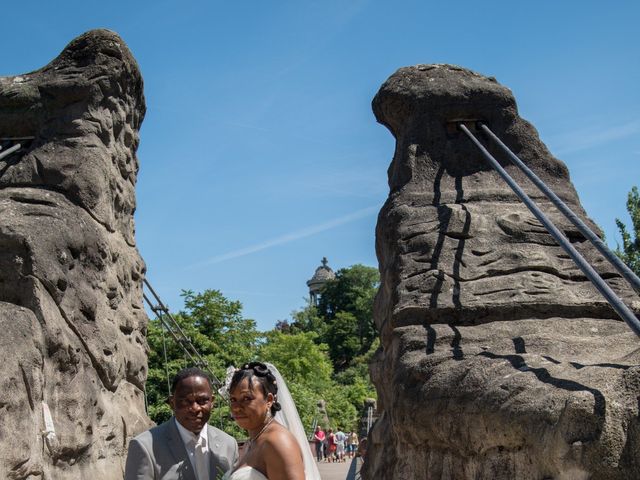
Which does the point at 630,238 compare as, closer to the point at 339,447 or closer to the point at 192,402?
the point at 339,447

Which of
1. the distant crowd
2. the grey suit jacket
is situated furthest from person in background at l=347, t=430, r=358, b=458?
the grey suit jacket

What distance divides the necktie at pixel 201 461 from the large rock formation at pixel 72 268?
2182 mm

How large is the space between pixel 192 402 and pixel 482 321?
2948 millimetres

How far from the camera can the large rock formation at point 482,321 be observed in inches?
148

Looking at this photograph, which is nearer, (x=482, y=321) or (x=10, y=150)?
(x=482, y=321)

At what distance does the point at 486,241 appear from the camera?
6141 mm

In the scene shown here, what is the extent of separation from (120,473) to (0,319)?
2.02m

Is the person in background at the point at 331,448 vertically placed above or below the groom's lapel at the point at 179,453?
above

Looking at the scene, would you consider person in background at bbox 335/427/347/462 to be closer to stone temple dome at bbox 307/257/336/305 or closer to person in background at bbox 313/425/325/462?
person in background at bbox 313/425/325/462

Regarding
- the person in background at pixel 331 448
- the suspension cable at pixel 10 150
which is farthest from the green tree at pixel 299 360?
the suspension cable at pixel 10 150

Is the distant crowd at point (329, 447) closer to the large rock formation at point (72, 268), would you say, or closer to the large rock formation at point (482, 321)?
the large rock formation at point (72, 268)

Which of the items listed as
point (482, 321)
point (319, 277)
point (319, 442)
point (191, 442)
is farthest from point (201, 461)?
point (319, 277)

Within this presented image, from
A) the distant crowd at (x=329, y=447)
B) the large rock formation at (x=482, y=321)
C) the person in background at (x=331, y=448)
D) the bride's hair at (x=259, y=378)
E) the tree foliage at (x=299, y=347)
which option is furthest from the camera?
the person in background at (x=331, y=448)

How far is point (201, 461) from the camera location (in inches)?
123
